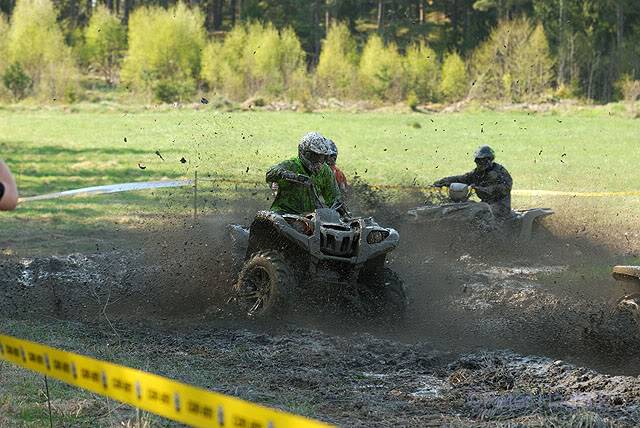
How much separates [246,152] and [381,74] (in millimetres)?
33869

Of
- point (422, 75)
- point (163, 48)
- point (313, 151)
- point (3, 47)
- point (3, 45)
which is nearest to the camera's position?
point (313, 151)

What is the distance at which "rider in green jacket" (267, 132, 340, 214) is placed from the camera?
1164 cm

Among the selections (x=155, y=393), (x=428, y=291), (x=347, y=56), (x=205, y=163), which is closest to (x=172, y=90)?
(x=347, y=56)

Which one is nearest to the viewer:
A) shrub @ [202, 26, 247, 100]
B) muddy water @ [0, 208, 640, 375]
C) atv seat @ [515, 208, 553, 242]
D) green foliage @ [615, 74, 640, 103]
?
muddy water @ [0, 208, 640, 375]

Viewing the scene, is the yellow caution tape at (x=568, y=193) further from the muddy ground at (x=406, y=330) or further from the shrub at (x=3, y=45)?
the shrub at (x=3, y=45)

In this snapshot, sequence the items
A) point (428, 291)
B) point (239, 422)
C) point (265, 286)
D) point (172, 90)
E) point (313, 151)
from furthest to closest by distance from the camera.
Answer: point (172, 90) < point (428, 291) < point (313, 151) < point (265, 286) < point (239, 422)

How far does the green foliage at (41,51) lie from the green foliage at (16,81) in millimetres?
628

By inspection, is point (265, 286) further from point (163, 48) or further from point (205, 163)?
point (163, 48)

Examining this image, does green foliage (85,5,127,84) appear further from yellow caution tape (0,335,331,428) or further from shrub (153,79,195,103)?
yellow caution tape (0,335,331,428)

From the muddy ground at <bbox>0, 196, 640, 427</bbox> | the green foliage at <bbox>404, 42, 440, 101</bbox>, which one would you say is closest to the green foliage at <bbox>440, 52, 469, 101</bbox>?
the green foliage at <bbox>404, 42, 440, 101</bbox>

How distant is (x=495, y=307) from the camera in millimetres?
12047

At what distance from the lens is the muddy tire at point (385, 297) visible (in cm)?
1121

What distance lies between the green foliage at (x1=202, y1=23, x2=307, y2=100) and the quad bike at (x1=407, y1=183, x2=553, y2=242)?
44.5 meters

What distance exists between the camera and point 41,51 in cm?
6894
